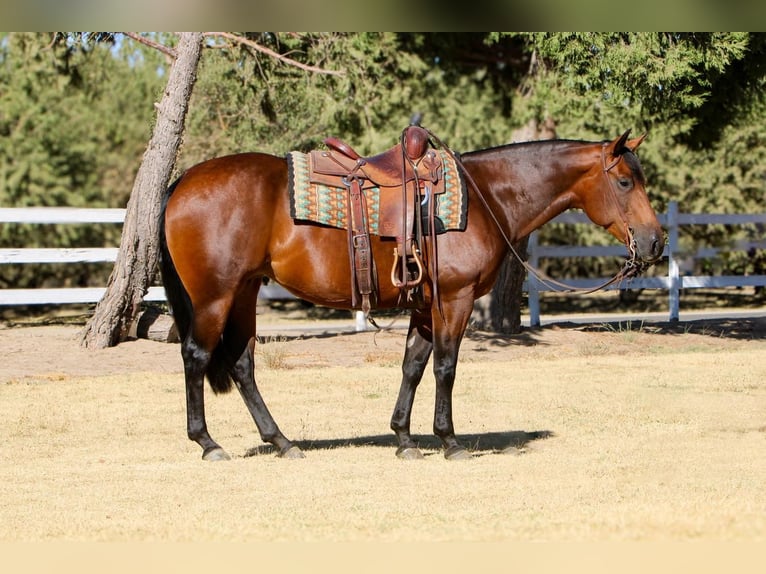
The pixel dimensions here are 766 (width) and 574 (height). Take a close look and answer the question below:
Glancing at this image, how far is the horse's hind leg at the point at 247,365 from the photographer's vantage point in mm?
7406

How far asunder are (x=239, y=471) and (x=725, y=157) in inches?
785

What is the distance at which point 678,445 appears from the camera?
765 centimetres

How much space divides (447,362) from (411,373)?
0.36 metres

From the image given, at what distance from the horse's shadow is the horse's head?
1728 millimetres

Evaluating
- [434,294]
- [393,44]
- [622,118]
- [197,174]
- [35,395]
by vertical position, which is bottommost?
[35,395]

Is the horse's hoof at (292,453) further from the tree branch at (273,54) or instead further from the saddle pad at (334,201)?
the tree branch at (273,54)

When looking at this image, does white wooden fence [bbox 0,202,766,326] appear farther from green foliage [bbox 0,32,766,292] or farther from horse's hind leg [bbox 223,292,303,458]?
horse's hind leg [bbox 223,292,303,458]

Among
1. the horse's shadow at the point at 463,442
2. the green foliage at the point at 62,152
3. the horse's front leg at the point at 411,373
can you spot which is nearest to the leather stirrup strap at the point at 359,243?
the horse's front leg at the point at 411,373

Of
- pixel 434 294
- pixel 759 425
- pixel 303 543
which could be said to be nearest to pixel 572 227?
pixel 759 425

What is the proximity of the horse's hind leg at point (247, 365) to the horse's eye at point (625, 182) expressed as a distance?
9.00ft

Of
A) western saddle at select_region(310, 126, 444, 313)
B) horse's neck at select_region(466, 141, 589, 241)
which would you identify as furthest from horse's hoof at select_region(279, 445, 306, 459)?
horse's neck at select_region(466, 141, 589, 241)

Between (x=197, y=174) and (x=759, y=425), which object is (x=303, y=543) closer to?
(x=197, y=174)

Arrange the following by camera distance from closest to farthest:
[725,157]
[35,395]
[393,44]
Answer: [35,395] < [393,44] < [725,157]

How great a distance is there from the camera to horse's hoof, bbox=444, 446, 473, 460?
7188 millimetres
